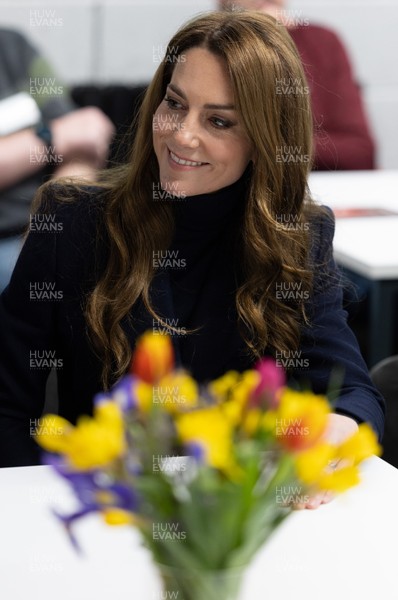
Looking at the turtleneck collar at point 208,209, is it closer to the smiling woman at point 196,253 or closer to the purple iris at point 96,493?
the smiling woman at point 196,253

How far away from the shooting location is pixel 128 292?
1694 millimetres

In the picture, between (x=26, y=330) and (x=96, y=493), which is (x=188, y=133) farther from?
(x=96, y=493)

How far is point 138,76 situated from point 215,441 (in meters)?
3.97

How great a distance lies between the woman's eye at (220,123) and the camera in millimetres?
1639

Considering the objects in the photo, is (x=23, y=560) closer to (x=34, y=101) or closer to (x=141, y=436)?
(x=141, y=436)

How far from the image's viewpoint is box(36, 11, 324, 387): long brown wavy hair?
5.41ft

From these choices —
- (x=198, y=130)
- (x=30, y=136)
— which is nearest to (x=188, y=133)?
(x=198, y=130)

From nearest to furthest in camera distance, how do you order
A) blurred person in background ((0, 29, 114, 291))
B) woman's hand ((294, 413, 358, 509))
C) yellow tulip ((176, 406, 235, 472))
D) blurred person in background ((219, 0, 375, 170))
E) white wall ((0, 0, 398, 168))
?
yellow tulip ((176, 406, 235, 472)) < woman's hand ((294, 413, 358, 509)) < blurred person in background ((0, 29, 114, 291)) < blurred person in background ((219, 0, 375, 170)) < white wall ((0, 0, 398, 168))

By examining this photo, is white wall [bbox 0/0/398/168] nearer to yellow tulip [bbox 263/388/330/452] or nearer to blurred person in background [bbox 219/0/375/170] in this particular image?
blurred person in background [bbox 219/0/375/170]

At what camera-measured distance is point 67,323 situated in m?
1.74

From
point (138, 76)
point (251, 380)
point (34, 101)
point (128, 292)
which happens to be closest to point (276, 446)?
point (251, 380)

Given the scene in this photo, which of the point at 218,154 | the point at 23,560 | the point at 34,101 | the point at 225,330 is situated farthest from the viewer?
the point at 34,101

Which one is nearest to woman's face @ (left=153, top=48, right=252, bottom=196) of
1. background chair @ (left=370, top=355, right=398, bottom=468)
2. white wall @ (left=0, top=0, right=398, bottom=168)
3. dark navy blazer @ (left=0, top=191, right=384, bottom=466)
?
dark navy blazer @ (left=0, top=191, right=384, bottom=466)

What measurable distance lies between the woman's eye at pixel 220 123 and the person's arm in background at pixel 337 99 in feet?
7.21
